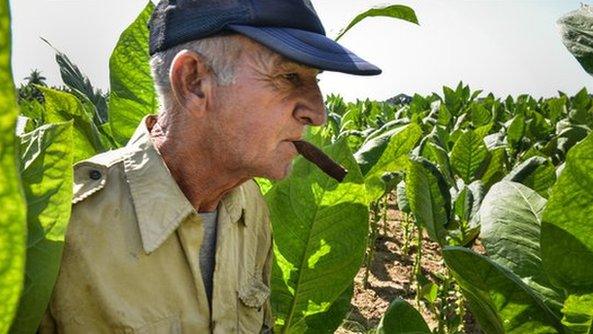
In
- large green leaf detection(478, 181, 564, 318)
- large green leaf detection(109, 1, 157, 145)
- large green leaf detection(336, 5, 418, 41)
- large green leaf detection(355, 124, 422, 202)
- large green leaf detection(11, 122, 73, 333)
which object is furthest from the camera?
large green leaf detection(355, 124, 422, 202)

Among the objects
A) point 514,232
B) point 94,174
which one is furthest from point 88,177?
point 514,232

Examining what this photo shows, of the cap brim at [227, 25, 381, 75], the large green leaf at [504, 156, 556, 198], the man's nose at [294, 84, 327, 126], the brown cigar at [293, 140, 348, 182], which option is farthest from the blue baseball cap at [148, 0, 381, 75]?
the large green leaf at [504, 156, 556, 198]

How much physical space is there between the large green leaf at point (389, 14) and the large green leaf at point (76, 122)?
2.10ft

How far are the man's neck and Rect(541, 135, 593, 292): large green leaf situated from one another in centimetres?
71

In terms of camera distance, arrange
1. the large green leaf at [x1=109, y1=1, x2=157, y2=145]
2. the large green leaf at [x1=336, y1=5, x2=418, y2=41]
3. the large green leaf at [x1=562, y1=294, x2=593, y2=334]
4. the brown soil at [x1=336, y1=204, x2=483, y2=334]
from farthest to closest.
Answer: the brown soil at [x1=336, y1=204, x2=483, y2=334] < the large green leaf at [x1=109, y1=1, x2=157, y2=145] < the large green leaf at [x1=336, y1=5, x2=418, y2=41] < the large green leaf at [x1=562, y1=294, x2=593, y2=334]

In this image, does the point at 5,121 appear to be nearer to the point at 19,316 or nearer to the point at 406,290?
the point at 19,316

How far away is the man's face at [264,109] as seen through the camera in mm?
1347

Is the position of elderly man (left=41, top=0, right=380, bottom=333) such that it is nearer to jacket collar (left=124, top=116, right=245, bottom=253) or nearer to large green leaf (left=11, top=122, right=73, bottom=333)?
jacket collar (left=124, top=116, right=245, bottom=253)

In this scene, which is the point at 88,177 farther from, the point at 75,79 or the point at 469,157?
the point at 469,157

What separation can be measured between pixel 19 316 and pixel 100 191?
486mm

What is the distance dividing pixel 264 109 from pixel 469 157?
62.7 inches

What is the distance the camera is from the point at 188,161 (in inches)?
56.9

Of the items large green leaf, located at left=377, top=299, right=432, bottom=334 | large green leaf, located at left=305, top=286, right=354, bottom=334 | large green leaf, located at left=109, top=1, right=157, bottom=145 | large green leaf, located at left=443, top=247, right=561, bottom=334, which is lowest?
large green leaf, located at left=305, top=286, right=354, bottom=334

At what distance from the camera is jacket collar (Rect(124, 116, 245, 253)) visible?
1.29 meters
